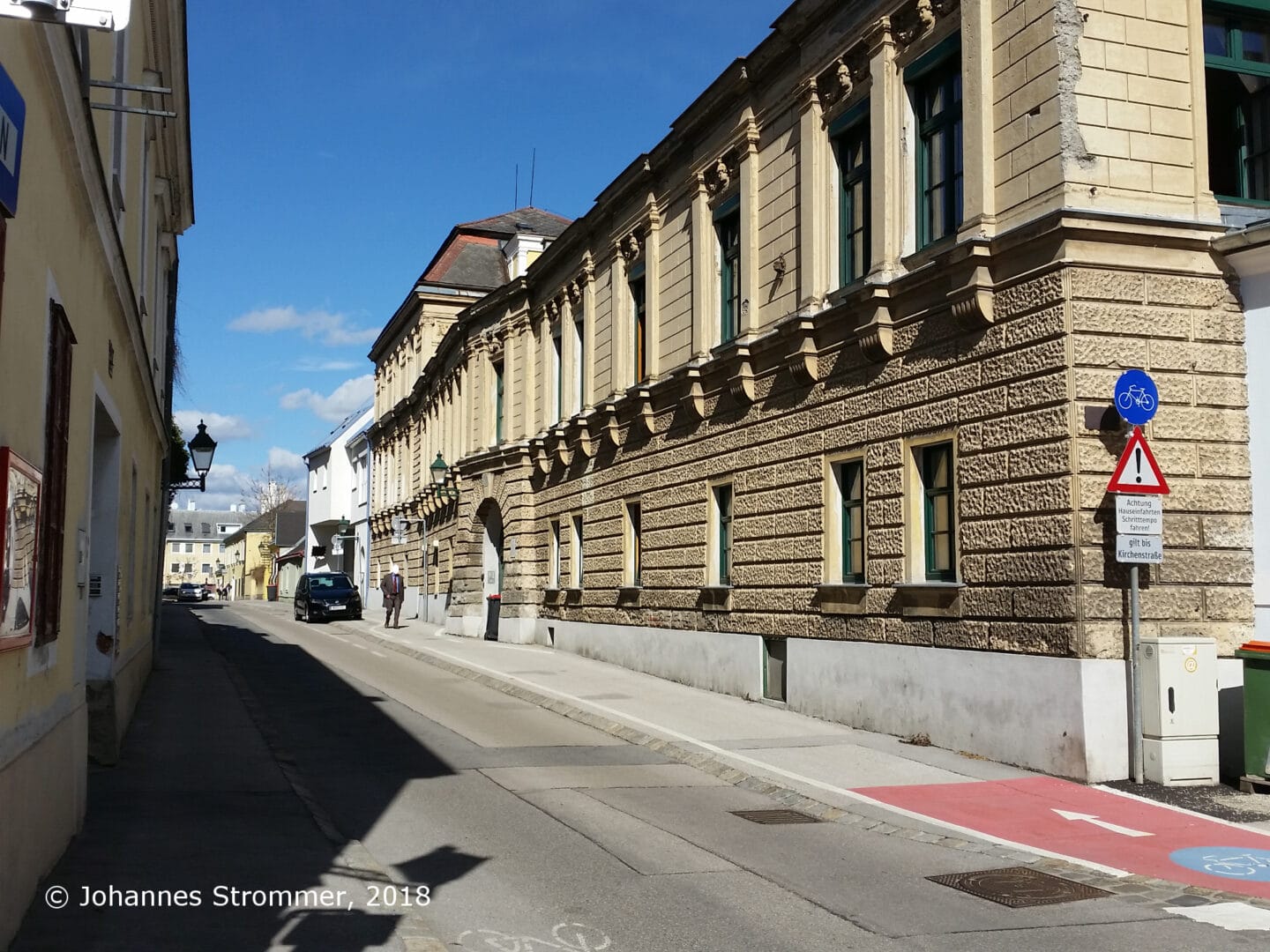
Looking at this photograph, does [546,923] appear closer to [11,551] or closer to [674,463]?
[11,551]

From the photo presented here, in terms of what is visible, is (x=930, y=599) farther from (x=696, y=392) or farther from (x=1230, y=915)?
(x=696, y=392)

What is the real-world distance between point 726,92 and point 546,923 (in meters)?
14.7

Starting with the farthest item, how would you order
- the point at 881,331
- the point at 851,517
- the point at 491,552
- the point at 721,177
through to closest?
the point at 491,552 → the point at 721,177 → the point at 851,517 → the point at 881,331

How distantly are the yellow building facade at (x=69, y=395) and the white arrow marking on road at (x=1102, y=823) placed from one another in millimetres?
7411

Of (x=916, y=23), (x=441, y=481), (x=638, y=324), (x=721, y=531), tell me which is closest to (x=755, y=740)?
(x=721, y=531)

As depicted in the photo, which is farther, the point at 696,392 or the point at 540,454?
the point at 540,454

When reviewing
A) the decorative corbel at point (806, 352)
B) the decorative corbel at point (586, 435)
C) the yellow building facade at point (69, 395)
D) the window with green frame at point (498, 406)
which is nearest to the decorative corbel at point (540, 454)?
the decorative corbel at point (586, 435)

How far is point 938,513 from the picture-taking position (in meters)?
13.7

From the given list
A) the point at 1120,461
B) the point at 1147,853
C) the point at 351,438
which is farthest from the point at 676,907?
the point at 351,438

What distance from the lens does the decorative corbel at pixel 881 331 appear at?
1422 centimetres

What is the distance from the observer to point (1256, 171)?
13.1 metres

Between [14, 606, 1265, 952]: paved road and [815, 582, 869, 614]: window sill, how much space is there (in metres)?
3.36

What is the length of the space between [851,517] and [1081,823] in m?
6.29

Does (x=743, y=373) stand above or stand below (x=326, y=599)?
above
